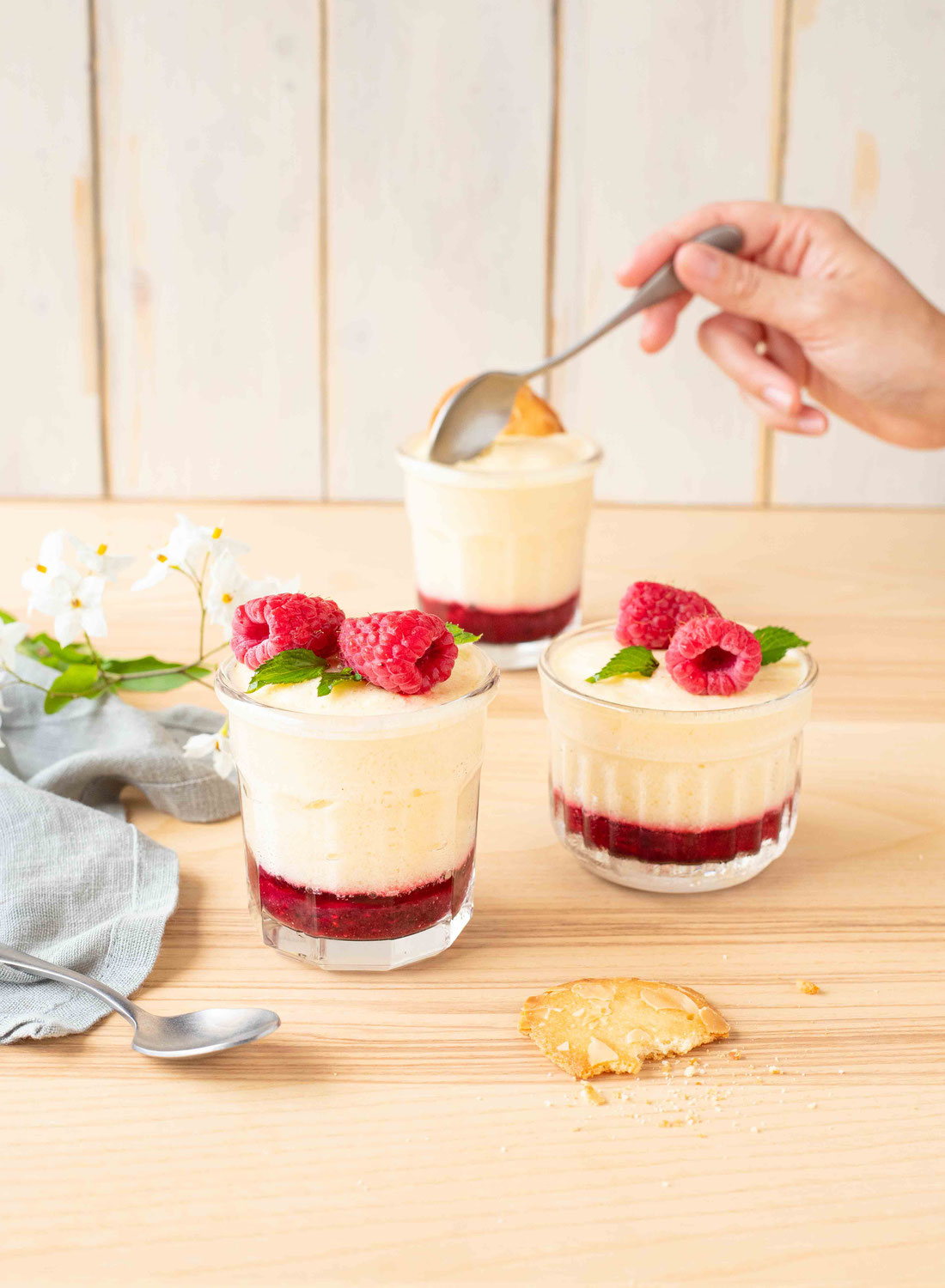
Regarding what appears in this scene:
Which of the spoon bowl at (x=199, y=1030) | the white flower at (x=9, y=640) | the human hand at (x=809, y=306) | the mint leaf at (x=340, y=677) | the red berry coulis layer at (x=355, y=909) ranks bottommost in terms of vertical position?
→ the spoon bowl at (x=199, y=1030)

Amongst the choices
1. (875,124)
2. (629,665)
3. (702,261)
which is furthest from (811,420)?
(629,665)

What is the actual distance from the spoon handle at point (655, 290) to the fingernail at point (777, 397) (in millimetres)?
194

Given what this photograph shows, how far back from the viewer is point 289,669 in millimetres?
827

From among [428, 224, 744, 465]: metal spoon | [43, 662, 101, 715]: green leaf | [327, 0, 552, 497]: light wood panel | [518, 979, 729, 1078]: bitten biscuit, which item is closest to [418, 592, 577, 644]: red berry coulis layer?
[428, 224, 744, 465]: metal spoon

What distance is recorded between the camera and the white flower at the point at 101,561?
44.8 inches

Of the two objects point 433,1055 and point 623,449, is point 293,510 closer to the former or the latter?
point 623,449

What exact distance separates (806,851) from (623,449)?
1.47 m

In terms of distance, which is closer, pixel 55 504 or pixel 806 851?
pixel 806 851

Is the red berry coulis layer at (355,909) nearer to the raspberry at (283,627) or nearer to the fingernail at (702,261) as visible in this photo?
the raspberry at (283,627)

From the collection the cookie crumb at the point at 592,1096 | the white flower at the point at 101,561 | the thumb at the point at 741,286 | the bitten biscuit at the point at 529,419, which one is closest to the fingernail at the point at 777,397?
the thumb at the point at 741,286

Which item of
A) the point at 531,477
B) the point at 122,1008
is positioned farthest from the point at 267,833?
the point at 531,477

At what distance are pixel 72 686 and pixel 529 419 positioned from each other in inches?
23.3

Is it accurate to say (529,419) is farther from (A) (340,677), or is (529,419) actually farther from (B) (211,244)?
(B) (211,244)

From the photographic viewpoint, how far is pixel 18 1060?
2.56ft
